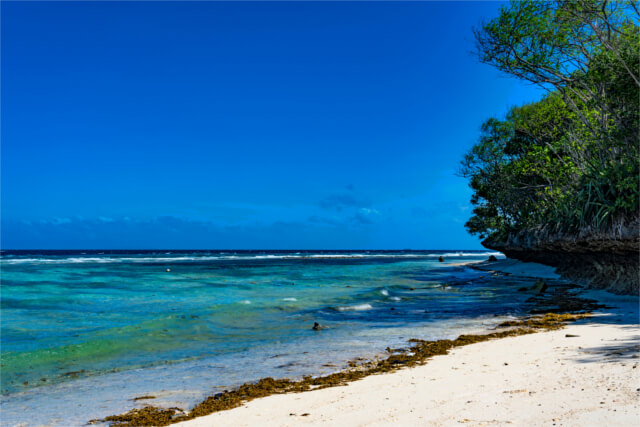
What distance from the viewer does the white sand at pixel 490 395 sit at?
4109mm

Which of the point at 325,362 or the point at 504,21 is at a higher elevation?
the point at 504,21

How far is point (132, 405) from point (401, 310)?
36.8ft

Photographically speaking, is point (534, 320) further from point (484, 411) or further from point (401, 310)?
point (484, 411)

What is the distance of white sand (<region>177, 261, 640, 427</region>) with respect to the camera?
4.11 meters

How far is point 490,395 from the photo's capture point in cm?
487

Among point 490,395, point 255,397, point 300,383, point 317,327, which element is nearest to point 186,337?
point 317,327

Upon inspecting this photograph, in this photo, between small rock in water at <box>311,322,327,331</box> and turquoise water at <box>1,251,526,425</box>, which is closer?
turquoise water at <box>1,251,526,425</box>

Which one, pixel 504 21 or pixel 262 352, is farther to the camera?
pixel 504 21

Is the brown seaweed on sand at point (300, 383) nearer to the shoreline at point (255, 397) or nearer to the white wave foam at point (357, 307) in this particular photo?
the shoreline at point (255, 397)

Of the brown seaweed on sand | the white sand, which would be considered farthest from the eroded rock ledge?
the white sand

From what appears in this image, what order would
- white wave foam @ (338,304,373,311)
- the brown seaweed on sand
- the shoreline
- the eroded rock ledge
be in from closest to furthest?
the shoreline
the brown seaweed on sand
the eroded rock ledge
white wave foam @ (338,304,373,311)

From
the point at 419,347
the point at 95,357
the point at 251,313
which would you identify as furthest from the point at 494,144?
the point at 95,357

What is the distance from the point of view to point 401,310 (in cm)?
1562

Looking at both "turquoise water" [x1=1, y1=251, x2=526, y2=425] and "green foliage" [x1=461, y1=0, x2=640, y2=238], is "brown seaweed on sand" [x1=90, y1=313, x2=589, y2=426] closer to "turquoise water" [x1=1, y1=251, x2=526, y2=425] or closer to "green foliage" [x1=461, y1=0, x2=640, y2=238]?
"turquoise water" [x1=1, y1=251, x2=526, y2=425]
